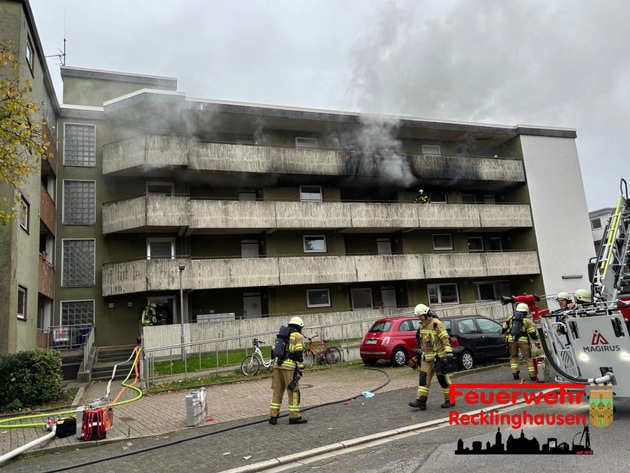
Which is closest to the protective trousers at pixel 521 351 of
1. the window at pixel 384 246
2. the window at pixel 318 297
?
the window at pixel 318 297

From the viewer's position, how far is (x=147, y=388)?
1331 cm

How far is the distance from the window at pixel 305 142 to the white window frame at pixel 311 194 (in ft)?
7.67

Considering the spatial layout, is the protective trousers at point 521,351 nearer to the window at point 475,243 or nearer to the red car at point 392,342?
the red car at point 392,342

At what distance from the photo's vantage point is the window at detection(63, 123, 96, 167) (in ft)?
74.3

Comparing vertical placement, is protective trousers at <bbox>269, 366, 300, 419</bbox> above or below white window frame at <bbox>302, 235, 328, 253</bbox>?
below

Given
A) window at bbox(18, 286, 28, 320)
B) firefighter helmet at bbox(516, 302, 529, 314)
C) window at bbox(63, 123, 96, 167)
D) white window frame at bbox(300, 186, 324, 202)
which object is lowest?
firefighter helmet at bbox(516, 302, 529, 314)

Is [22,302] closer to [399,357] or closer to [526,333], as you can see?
[399,357]

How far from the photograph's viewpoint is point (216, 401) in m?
11.2

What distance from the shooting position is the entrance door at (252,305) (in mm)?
23578

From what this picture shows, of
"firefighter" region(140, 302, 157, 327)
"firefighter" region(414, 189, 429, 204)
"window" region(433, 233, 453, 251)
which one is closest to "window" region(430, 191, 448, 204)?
"firefighter" region(414, 189, 429, 204)

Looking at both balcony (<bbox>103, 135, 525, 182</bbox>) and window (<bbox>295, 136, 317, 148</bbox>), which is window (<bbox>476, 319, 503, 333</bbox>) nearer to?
balcony (<bbox>103, 135, 525, 182</bbox>)

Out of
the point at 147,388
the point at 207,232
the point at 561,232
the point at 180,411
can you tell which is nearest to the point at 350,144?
the point at 207,232

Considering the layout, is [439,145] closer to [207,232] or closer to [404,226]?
[404,226]

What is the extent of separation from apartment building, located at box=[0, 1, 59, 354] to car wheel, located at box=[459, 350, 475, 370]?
39.1 feet
